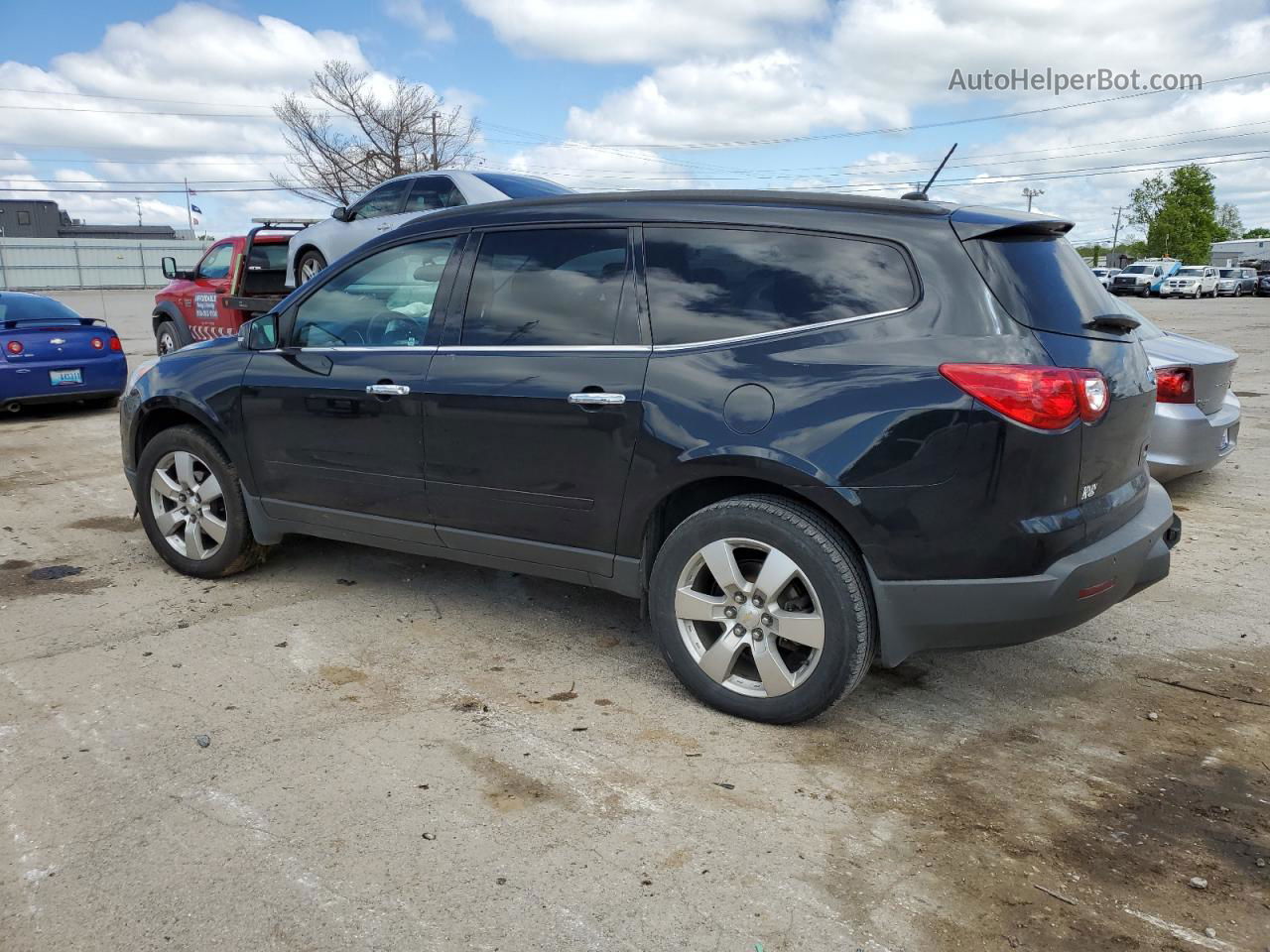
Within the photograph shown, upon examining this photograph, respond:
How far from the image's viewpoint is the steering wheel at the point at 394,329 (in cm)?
440

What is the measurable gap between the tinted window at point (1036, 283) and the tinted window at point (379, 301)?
222 centimetres

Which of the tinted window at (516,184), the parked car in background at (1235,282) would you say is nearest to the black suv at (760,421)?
the tinted window at (516,184)

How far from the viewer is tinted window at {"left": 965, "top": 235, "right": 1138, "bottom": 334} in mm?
3307

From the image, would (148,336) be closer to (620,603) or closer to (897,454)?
(620,603)

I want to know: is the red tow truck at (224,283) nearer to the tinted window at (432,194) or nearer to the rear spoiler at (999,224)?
the tinted window at (432,194)

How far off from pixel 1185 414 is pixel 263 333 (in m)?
5.37

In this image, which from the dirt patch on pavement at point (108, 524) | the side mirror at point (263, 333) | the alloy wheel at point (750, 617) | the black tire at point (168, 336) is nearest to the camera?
the alloy wheel at point (750, 617)

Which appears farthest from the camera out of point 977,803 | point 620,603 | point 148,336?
point 148,336

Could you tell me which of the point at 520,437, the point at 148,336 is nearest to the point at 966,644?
the point at 520,437

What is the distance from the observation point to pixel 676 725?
3.66 metres

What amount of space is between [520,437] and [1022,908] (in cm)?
235

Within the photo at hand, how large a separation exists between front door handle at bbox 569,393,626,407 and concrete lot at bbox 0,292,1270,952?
1.11 m

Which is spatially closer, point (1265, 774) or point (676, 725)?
point (1265, 774)

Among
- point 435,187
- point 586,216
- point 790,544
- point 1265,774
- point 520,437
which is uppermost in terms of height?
point 435,187
